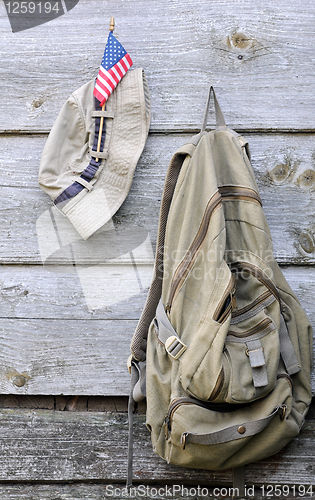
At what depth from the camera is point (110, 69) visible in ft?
2.85

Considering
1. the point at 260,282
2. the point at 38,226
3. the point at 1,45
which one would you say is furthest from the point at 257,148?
the point at 1,45

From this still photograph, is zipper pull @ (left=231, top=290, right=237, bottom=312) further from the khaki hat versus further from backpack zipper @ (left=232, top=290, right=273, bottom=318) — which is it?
the khaki hat

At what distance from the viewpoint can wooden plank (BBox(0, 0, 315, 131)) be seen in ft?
2.95

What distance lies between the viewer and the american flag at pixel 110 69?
0.87 meters

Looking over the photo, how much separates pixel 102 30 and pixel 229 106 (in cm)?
36

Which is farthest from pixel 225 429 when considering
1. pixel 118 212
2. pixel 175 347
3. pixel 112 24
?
pixel 112 24

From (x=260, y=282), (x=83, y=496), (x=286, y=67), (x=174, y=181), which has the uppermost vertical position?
(x=286, y=67)

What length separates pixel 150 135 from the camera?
36.1 inches

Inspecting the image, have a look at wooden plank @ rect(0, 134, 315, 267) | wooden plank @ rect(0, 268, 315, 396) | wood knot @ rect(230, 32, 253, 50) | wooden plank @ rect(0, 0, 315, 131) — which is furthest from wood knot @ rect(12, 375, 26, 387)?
wood knot @ rect(230, 32, 253, 50)

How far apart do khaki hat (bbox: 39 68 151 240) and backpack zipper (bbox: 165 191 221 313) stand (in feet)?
0.70

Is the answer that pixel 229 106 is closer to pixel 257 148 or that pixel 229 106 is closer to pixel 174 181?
pixel 257 148
